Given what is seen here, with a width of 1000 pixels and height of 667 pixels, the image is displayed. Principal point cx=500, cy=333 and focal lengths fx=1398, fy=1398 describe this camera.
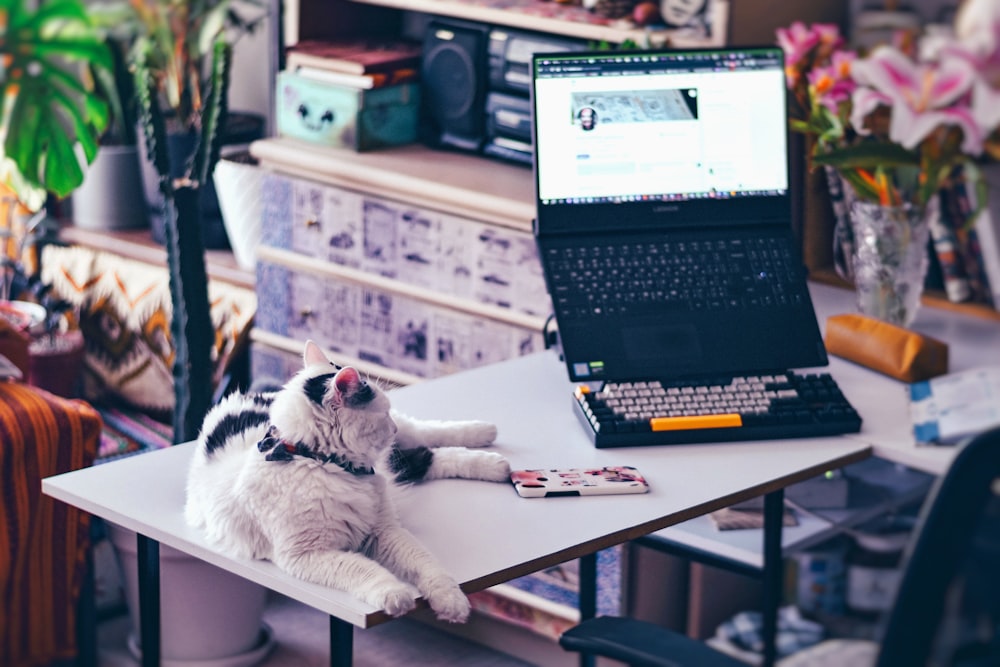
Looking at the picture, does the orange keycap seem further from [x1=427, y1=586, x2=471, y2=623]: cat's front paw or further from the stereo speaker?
the stereo speaker

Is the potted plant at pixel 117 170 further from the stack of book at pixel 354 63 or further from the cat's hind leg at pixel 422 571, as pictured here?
the cat's hind leg at pixel 422 571

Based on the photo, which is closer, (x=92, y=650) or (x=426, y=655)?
(x=92, y=650)

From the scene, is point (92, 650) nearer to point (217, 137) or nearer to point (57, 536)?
point (57, 536)

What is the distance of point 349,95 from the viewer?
270 cm

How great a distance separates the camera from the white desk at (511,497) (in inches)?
54.7

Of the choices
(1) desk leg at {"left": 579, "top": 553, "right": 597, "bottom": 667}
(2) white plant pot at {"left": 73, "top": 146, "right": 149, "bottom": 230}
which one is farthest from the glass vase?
(2) white plant pot at {"left": 73, "top": 146, "right": 149, "bottom": 230}

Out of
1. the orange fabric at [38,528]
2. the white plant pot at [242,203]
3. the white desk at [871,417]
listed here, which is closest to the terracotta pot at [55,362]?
the white plant pot at [242,203]

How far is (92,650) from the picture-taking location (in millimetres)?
2473

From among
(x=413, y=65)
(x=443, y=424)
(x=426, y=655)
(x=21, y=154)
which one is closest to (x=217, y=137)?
(x=413, y=65)

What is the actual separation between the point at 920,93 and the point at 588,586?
910 millimetres

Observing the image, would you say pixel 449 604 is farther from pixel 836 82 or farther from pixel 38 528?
pixel 38 528

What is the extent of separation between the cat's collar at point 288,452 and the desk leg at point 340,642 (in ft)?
0.51

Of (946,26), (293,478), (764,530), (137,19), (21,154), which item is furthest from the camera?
(137,19)

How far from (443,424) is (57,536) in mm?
1004
